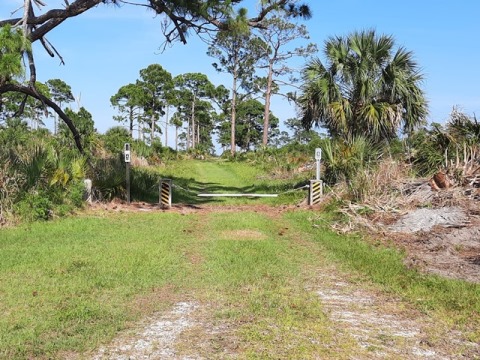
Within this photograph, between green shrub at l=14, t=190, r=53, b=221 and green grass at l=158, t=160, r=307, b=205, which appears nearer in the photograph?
green shrub at l=14, t=190, r=53, b=221

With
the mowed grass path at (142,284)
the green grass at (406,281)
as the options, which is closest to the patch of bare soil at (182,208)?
the mowed grass path at (142,284)

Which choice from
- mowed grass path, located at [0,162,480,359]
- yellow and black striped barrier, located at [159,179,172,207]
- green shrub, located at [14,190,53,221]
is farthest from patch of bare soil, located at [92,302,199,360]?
yellow and black striped barrier, located at [159,179,172,207]

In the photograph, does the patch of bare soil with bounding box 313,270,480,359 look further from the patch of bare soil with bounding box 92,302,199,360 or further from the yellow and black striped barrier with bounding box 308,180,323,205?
the yellow and black striped barrier with bounding box 308,180,323,205

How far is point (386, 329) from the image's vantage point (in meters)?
4.70

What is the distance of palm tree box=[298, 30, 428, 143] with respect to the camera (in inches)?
582

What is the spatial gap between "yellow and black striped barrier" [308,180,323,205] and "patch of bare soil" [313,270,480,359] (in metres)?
7.61

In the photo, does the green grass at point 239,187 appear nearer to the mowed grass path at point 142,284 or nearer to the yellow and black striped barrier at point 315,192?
the yellow and black striped barrier at point 315,192

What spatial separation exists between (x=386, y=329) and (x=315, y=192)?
30.3 feet

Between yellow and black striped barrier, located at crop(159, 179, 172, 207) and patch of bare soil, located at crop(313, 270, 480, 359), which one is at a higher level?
yellow and black striped barrier, located at crop(159, 179, 172, 207)

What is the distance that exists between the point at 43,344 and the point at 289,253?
4650 mm

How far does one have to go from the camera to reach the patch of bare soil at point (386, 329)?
13.6 feet

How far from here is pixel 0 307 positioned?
519 cm

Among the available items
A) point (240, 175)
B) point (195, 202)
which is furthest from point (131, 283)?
point (240, 175)

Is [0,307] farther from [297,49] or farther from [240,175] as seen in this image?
[297,49]
